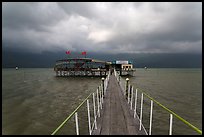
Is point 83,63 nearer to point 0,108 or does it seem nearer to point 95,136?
point 0,108

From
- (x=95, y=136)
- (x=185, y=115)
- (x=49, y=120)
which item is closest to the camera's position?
(x=95, y=136)

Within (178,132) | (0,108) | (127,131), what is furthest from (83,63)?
(127,131)

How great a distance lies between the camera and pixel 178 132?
11734 mm

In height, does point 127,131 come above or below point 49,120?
above

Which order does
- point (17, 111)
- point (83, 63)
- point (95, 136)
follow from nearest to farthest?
point (95, 136) < point (17, 111) < point (83, 63)

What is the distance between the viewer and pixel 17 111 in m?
17.7

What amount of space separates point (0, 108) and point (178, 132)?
67.5 feet

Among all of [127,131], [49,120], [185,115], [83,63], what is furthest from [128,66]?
[127,131]

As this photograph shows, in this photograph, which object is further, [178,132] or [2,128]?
[2,128]

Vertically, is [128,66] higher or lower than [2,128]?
higher

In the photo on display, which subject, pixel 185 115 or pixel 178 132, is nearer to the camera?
pixel 178 132

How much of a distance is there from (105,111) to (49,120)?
7788mm

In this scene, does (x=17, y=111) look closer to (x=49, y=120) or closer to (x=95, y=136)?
(x=49, y=120)

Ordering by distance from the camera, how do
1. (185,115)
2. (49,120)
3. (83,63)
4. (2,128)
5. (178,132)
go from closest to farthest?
(178,132) → (2,128) → (49,120) → (185,115) → (83,63)
